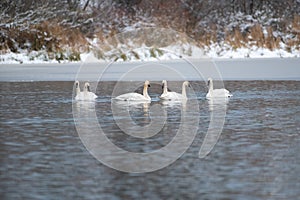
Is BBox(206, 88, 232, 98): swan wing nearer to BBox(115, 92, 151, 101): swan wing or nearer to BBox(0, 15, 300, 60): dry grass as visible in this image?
BBox(115, 92, 151, 101): swan wing

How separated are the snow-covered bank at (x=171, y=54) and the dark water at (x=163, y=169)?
14.9 m

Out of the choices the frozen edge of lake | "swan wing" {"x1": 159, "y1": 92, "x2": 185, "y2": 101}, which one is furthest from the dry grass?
"swan wing" {"x1": 159, "y1": 92, "x2": 185, "y2": 101}

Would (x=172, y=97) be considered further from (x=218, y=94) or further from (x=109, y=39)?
(x=109, y=39)

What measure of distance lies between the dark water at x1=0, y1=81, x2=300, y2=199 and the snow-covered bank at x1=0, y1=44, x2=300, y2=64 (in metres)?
14.9

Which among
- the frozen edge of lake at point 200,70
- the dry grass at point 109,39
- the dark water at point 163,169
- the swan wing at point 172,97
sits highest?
the dry grass at point 109,39

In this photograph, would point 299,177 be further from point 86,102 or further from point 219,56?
point 219,56

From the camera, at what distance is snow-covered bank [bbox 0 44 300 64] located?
27.8m

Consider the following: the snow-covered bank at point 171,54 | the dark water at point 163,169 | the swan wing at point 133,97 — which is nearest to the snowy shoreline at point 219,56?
the snow-covered bank at point 171,54

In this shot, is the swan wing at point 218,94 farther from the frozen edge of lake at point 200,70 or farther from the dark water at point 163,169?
the frozen edge of lake at point 200,70

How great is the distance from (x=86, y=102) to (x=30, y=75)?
7706 mm

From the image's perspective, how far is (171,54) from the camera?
92.6 feet

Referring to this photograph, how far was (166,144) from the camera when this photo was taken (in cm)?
877

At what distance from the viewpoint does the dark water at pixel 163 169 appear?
6.37m

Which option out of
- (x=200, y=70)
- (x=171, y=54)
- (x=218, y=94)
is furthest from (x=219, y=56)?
(x=218, y=94)
